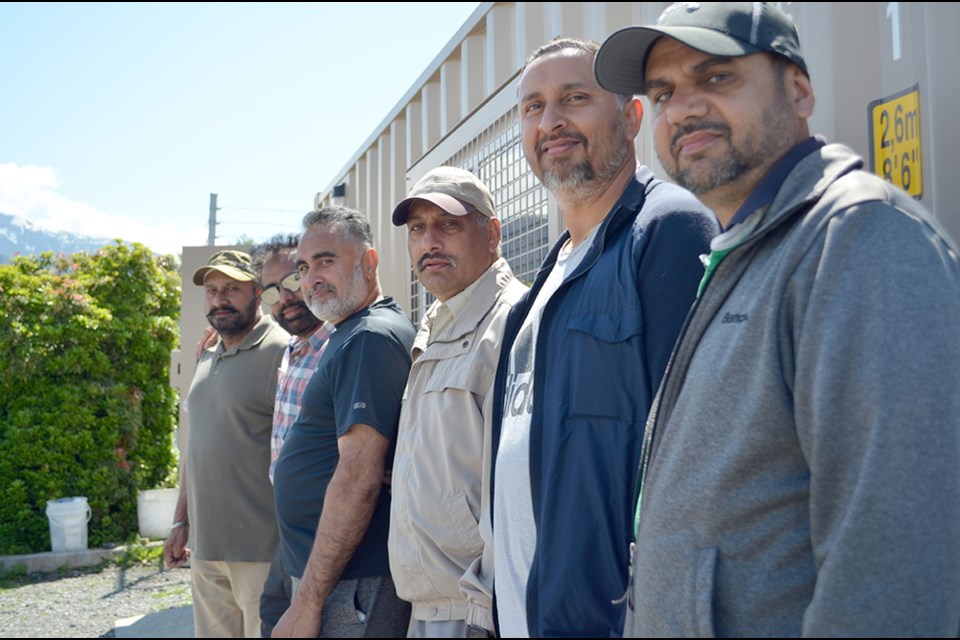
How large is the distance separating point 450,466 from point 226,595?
1964 mm

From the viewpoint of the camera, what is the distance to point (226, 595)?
342cm

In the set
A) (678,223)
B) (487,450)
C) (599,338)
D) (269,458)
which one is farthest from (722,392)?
(269,458)

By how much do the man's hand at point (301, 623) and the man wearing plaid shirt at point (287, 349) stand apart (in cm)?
31

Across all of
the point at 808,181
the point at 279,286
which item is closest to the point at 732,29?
the point at 808,181

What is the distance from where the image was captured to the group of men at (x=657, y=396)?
89 cm

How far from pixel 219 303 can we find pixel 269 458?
0.86 meters

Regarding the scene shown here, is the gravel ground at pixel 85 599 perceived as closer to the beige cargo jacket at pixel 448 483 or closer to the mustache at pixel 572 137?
the beige cargo jacket at pixel 448 483

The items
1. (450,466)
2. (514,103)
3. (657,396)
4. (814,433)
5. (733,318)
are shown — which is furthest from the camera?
(514,103)

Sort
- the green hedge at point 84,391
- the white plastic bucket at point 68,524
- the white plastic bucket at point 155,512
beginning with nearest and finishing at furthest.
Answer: the white plastic bucket at point 68,524
the green hedge at point 84,391
the white plastic bucket at point 155,512

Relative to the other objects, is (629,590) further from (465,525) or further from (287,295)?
(287,295)

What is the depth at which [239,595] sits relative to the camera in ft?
10.8

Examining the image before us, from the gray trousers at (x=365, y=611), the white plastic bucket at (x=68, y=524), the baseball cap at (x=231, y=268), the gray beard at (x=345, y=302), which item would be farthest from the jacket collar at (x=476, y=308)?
the white plastic bucket at (x=68, y=524)

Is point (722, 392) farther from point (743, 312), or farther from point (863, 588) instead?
point (863, 588)

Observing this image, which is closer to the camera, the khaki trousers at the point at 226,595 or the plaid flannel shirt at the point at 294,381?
the plaid flannel shirt at the point at 294,381
